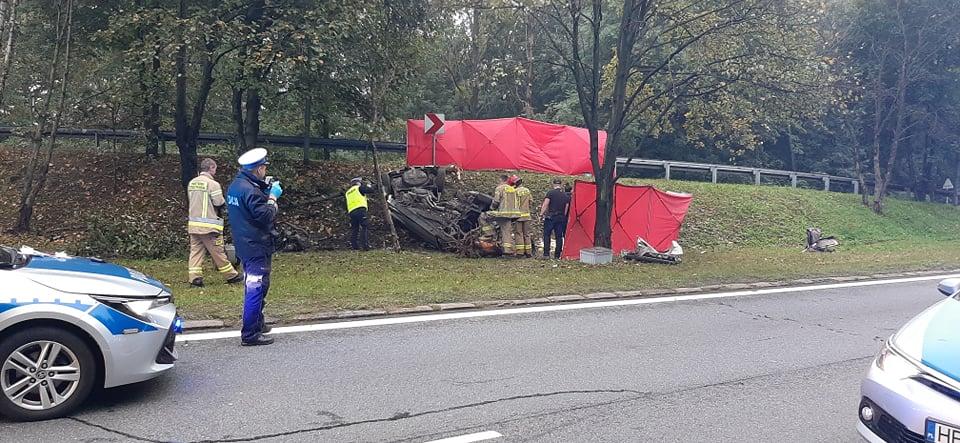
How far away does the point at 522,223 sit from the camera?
14.0 metres

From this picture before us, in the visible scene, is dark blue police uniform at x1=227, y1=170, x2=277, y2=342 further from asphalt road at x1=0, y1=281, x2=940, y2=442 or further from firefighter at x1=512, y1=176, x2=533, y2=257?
firefighter at x1=512, y1=176, x2=533, y2=257

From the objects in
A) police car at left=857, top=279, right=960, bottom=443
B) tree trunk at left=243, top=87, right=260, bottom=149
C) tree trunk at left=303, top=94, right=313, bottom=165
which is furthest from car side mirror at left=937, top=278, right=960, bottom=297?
tree trunk at left=243, top=87, right=260, bottom=149

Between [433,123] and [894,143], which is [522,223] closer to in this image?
[433,123]

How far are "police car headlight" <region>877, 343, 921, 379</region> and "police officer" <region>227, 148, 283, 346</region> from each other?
5.19m

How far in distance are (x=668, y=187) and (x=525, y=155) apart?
512cm

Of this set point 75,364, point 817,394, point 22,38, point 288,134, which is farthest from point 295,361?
point 288,134

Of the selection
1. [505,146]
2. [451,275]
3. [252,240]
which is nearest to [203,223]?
[252,240]

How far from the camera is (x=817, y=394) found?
5.66 m

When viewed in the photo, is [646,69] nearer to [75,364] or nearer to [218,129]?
[75,364]

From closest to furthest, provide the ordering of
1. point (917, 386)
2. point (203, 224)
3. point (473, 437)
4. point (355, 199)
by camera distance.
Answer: point (917, 386) → point (473, 437) → point (203, 224) → point (355, 199)

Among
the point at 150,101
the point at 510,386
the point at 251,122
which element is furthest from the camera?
the point at 251,122

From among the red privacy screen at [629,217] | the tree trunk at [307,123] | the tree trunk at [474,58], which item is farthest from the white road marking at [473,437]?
the tree trunk at [474,58]

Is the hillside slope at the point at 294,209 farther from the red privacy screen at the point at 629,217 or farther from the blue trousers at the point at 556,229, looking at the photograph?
the blue trousers at the point at 556,229

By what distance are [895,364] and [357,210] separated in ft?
37.1
